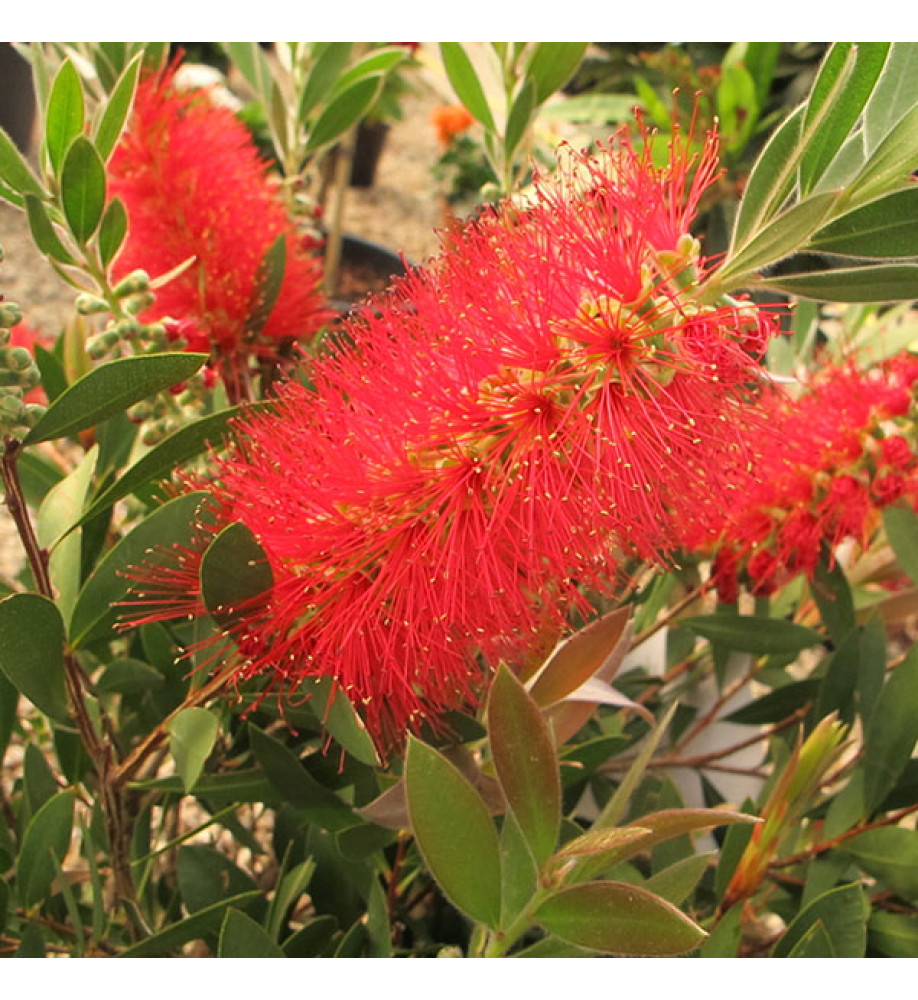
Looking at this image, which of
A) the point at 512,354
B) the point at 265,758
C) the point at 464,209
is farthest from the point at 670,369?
the point at 464,209

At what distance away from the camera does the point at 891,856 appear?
622mm

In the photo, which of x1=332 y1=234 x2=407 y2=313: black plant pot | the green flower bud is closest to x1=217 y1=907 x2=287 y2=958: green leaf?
the green flower bud

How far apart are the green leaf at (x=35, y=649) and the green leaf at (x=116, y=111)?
0.27m

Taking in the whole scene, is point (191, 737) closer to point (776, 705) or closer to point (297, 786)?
point (297, 786)

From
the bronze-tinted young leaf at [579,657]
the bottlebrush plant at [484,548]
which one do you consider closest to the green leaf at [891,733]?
the bottlebrush plant at [484,548]

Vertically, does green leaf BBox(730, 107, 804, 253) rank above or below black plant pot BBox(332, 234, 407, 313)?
above


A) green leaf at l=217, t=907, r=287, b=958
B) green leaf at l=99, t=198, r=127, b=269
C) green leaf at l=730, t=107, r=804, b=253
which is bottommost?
green leaf at l=217, t=907, r=287, b=958

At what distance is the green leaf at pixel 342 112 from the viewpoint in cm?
84

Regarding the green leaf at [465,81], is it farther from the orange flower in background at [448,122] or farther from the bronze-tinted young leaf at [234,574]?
the orange flower in background at [448,122]

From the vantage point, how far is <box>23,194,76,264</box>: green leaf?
53 centimetres

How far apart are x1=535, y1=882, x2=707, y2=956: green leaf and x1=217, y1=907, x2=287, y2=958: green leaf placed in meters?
0.15

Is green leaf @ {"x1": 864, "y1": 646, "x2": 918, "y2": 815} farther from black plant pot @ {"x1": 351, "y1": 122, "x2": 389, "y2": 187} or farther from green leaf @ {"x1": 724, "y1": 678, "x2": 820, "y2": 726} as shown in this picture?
black plant pot @ {"x1": 351, "y1": 122, "x2": 389, "y2": 187}

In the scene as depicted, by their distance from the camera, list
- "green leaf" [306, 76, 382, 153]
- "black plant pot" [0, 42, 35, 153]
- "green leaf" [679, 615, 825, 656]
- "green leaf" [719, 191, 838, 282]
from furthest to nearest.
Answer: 1. "black plant pot" [0, 42, 35, 153]
2. "green leaf" [306, 76, 382, 153]
3. "green leaf" [679, 615, 825, 656]
4. "green leaf" [719, 191, 838, 282]

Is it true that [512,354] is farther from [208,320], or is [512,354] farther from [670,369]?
[208,320]
